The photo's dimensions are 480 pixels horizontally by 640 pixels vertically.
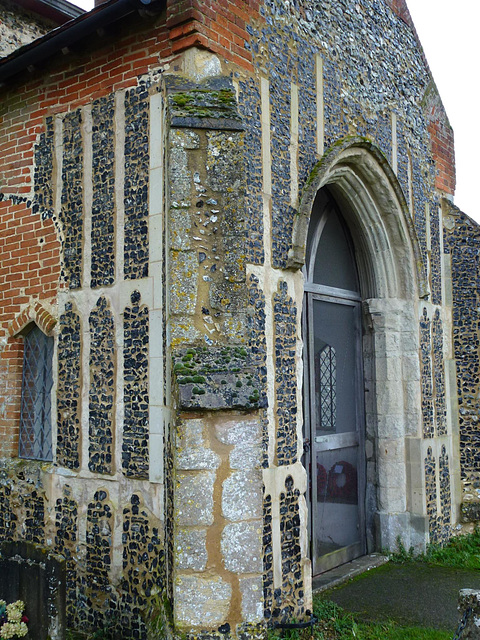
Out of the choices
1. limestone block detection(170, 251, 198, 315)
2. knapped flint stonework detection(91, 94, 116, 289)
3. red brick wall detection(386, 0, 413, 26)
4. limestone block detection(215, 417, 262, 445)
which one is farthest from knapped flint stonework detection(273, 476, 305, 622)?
red brick wall detection(386, 0, 413, 26)

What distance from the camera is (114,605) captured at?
5.21 m

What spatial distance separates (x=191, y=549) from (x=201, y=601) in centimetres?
33

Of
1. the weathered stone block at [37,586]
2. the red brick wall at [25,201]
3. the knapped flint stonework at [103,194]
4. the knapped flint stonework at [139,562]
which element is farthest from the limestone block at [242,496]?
the red brick wall at [25,201]

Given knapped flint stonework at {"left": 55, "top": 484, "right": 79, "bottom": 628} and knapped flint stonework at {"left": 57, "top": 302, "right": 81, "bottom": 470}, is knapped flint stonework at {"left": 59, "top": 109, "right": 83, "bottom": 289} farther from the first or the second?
knapped flint stonework at {"left": 55, "top": 484, "right": 79, "bottom": 628}

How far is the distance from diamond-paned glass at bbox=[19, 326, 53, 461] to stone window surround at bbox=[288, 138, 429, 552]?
354 centimetres

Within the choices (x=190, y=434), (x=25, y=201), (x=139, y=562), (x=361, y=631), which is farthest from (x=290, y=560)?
(x=25, y=201)

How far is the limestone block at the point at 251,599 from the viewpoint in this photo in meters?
4.09

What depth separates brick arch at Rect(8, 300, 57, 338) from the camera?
19.6ft

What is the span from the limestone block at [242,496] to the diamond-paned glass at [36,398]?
101 inches

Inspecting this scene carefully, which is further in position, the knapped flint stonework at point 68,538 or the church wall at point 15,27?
the church wall at point 15,27

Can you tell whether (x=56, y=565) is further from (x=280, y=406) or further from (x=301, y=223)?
(x=301, y=223)

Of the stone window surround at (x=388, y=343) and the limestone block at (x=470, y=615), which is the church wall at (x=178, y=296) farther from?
the limestone block at (x=470, y=615)

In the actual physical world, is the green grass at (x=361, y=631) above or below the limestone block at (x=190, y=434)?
below

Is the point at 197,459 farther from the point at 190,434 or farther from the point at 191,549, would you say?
the point at 191,549
